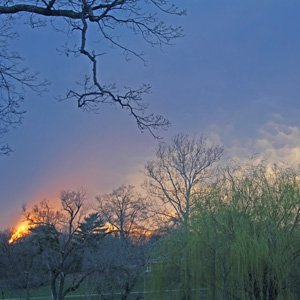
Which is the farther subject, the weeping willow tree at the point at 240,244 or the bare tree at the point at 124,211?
the bare tree at the point at 124,211

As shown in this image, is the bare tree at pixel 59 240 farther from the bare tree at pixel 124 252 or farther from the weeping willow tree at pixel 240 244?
the weeping willow tree at pixel 240 244

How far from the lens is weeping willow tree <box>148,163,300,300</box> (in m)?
6.03

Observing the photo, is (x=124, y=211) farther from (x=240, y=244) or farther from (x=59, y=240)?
(x=240, y=244)

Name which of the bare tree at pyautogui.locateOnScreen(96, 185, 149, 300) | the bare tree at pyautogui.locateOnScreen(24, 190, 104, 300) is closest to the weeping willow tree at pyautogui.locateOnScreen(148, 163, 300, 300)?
the bare tree at pyautogui.locateOnScreen(96, 185, 149, 300)

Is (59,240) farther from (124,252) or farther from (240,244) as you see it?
(240,244)

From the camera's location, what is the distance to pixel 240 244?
6.11 m

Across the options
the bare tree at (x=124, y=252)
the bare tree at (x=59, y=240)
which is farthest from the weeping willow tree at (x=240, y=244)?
the bare tree at (x=59, y=240)

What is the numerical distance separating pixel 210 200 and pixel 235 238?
1.35 metres

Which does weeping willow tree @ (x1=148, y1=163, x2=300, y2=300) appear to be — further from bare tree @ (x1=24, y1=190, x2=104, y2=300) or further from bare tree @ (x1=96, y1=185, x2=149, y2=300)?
bare tree @ (x1=24, y1=190, x2=104, y2=300)

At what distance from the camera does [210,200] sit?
7711 millimetres

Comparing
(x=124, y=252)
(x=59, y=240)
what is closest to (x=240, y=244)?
(x=124, y=252)

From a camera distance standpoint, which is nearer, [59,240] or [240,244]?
[240,244]

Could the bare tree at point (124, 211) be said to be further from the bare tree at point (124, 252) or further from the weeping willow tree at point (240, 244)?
the weeping willow tree at point (240, 244)

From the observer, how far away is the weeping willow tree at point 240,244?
6.03m
